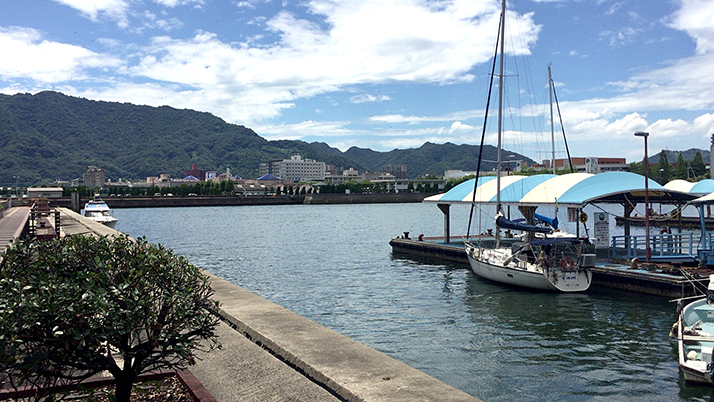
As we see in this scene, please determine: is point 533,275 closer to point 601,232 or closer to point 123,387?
point 601,232

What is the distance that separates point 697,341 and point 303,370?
11.3 m

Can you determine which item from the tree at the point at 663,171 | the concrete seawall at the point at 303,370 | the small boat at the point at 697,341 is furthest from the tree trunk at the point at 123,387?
the tree at the point at 663,171

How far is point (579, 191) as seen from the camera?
32594 millimetres

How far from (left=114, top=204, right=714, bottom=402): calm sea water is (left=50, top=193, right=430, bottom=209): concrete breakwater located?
12913 centimetres

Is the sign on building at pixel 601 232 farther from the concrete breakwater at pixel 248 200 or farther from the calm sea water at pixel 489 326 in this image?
the concrete breakwater at pixel 248 200

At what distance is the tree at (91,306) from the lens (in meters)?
5.81

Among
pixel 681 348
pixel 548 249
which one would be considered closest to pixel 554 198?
pixel 548 249

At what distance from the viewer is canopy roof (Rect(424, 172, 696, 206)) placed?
30922 mm

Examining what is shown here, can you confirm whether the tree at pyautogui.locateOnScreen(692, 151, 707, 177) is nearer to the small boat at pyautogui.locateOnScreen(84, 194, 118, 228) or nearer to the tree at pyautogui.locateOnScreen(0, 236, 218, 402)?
the small boat at pyautogui.locateOnScreen(84, 194, 118, 228)

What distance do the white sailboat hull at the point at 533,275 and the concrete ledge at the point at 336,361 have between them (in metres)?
17.3

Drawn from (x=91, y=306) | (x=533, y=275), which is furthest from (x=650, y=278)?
(x=91, y=306)

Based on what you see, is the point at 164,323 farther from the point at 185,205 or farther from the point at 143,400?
the point at 185,205

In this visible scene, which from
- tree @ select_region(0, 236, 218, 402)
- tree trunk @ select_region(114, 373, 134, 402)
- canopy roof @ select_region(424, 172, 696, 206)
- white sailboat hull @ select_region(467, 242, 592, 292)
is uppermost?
canopy roof @ select_region(424, 172, 696, 206)

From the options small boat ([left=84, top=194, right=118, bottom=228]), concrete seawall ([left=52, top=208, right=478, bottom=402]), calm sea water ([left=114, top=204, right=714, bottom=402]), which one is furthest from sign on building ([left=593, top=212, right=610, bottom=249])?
small boat ([left=84, top=194, right=118, bottom=228])
